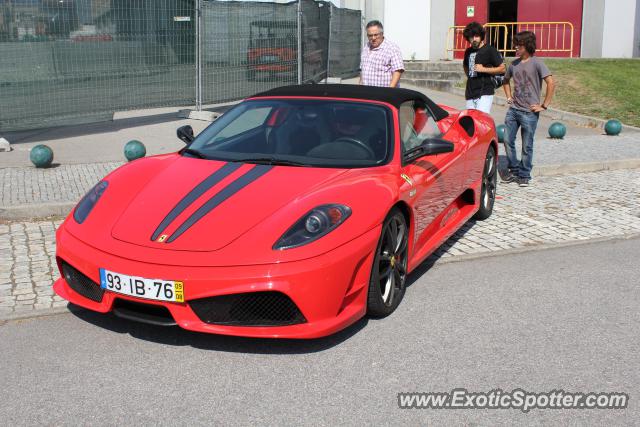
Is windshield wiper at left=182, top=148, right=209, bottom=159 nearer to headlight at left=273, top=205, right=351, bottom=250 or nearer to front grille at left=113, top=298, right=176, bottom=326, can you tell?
headlight at left=273, top=205, right=351, bottom=250

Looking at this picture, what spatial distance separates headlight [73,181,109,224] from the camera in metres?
4.80

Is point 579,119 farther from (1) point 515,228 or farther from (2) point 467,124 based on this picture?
(2) point 467,124

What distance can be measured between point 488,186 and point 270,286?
407 centimetres

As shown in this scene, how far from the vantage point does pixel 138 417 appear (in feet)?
11.7

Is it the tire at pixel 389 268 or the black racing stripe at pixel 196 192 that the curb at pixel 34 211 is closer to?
the black racing stripe at pixel 196 192

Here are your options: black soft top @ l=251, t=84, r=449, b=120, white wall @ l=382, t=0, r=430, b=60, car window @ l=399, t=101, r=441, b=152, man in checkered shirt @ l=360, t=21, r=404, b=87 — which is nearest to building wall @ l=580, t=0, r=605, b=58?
white wall @ l=382, t=0, r=430, b=60

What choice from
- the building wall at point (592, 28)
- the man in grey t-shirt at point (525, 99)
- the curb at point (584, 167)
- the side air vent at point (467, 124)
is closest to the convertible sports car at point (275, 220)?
the side air vent at point (467, 124)

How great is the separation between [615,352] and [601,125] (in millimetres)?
10809

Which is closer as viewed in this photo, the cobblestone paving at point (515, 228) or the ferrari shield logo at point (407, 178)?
the ferrari shield logo at point (407, 178)

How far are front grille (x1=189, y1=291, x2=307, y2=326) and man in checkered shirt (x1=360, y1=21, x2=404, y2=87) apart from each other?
5114 mm

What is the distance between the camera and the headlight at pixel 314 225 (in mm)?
4215

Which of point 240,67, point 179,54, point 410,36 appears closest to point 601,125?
point 240,67

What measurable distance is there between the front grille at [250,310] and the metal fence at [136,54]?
8.03 m

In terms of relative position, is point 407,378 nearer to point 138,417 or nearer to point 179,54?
point 138,417
